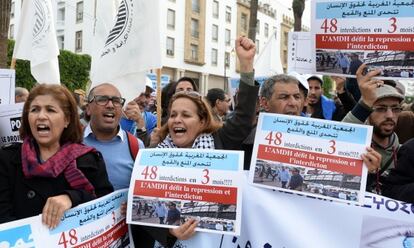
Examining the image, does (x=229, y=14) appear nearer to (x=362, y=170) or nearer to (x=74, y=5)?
(x=74, y=5)

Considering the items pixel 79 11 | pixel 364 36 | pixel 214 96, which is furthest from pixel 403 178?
pixel 79 11

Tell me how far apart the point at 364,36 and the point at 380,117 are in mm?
562

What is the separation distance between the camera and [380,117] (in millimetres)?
2957

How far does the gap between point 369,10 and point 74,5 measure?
37.8 metres

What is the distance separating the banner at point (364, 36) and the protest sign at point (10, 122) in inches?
71.6

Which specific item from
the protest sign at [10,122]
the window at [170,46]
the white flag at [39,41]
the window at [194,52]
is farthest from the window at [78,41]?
the protest sign at [10,122]

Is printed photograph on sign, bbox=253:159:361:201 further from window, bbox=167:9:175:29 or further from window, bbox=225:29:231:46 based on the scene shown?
window, bbox=225:29:231:46

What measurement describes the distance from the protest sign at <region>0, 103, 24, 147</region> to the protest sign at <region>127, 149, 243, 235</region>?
3.01 ft

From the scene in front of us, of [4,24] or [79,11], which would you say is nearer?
[4,24]

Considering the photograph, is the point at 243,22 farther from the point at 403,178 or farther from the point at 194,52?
the point at 403,178

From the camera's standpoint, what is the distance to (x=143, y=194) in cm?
241

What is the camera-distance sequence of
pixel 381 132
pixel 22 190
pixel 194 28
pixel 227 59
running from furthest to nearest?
pixel 227 59 → pixel 194 28 → pixel 381 132 → pixel 22 190

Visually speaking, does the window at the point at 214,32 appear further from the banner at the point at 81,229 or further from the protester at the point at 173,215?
the protester at the point at 173,215

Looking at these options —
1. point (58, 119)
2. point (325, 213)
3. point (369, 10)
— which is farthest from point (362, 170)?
point (58, 119)
